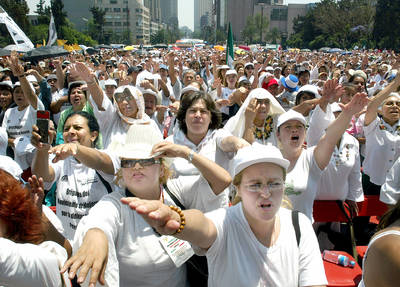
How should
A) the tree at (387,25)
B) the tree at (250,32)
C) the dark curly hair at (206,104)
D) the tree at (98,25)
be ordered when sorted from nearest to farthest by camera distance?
the dark curly hair at (206,104) < the tree at (387,25) < the tree at (98,25) < the tree at (250,32)

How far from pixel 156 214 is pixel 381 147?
161 inches

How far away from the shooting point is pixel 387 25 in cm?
5028

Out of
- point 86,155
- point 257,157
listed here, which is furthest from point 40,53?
point 257,157

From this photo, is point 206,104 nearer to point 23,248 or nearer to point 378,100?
point 23,248

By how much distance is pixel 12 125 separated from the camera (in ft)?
15.5

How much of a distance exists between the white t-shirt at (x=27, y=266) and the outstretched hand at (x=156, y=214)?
0.59 m

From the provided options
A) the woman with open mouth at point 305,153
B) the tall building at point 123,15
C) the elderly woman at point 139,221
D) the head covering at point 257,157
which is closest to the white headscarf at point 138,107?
the elderly woman at point 139,221

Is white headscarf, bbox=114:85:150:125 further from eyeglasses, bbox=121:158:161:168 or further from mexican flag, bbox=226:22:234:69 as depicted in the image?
mexican flag, bbox=226:22:234:69

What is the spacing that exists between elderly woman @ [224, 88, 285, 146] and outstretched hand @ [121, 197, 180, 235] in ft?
7.00

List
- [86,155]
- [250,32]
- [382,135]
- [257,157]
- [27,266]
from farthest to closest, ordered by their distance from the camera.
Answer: [250,32] < [382,135] < [86,155] < [257,157] < [27,266]

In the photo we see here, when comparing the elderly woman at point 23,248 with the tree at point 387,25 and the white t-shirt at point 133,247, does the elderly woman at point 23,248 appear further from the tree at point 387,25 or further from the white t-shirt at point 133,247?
the tree at point 387,25

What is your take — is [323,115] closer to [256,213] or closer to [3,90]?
[256,213]

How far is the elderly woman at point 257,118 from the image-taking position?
3.45 meters

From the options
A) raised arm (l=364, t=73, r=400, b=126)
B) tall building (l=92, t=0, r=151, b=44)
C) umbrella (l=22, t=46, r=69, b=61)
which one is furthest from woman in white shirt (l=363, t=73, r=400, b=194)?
tall building (l=92, t=0, r=151, b=44)
